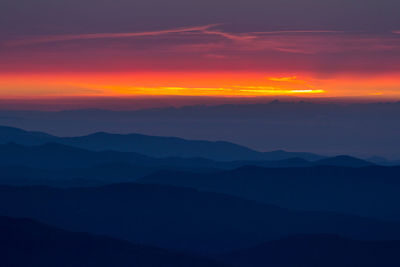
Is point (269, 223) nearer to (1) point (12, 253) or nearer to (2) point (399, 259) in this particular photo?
(2) point (399, 259)

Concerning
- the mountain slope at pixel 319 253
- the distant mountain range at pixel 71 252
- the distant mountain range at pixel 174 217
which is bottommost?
the distant mountain range at pixel 71 252

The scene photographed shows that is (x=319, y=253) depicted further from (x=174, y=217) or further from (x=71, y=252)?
(x=174, y=217)

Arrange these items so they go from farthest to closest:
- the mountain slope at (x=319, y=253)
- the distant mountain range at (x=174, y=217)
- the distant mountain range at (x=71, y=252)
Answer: the distant mountain range at (x=174, y=217)
the mountain slope at (x=319, y=253)
the distant mountain range at (x=71, y=252)

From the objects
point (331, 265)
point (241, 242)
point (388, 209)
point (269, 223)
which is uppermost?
point (388, 209)

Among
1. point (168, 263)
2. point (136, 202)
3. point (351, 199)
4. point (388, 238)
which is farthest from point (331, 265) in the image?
point (351, 199)

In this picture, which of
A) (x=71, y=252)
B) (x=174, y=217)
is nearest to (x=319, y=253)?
(x=71, y=252)

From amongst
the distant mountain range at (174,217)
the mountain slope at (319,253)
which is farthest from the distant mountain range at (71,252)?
the distant mountain range at (174,217)

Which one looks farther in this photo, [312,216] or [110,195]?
[110,195]

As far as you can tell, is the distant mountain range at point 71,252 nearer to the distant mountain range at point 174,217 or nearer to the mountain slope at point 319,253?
the mountain slope at point 319,253
